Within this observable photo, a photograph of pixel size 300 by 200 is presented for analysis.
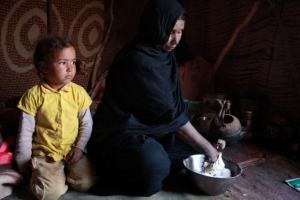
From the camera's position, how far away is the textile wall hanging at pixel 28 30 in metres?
3.09

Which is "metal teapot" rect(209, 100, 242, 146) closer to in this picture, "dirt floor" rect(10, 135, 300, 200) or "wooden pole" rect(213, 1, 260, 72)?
"dirt floor" rect(10, 135, 300, 200)

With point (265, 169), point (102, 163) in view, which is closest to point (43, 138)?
point (102, 163)

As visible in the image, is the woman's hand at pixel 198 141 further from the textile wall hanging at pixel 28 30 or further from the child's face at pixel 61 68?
the textile wall hanging at pixel 28 30

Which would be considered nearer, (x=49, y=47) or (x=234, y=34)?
(x=49, y=47)

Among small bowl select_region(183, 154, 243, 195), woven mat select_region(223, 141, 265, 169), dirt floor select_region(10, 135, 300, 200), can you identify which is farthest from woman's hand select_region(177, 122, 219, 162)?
woven mat select_region(223, 141, 265, 169)

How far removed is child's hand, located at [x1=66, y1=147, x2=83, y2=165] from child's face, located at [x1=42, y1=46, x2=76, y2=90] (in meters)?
0.44

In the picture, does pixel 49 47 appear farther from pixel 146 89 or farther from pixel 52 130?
pixel 146 89

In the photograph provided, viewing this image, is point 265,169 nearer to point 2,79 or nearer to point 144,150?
point 144,150

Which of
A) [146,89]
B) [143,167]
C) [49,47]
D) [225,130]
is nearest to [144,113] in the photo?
[146,89]

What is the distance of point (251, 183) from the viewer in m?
2.03

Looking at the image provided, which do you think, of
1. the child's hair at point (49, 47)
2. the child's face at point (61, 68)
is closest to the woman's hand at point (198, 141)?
the child's face at point (61, 68)

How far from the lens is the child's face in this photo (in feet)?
5.54

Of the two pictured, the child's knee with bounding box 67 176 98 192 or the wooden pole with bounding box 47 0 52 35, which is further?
the wooden pole with bounding box 47 0 52 35

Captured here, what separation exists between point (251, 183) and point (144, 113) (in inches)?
37.6
